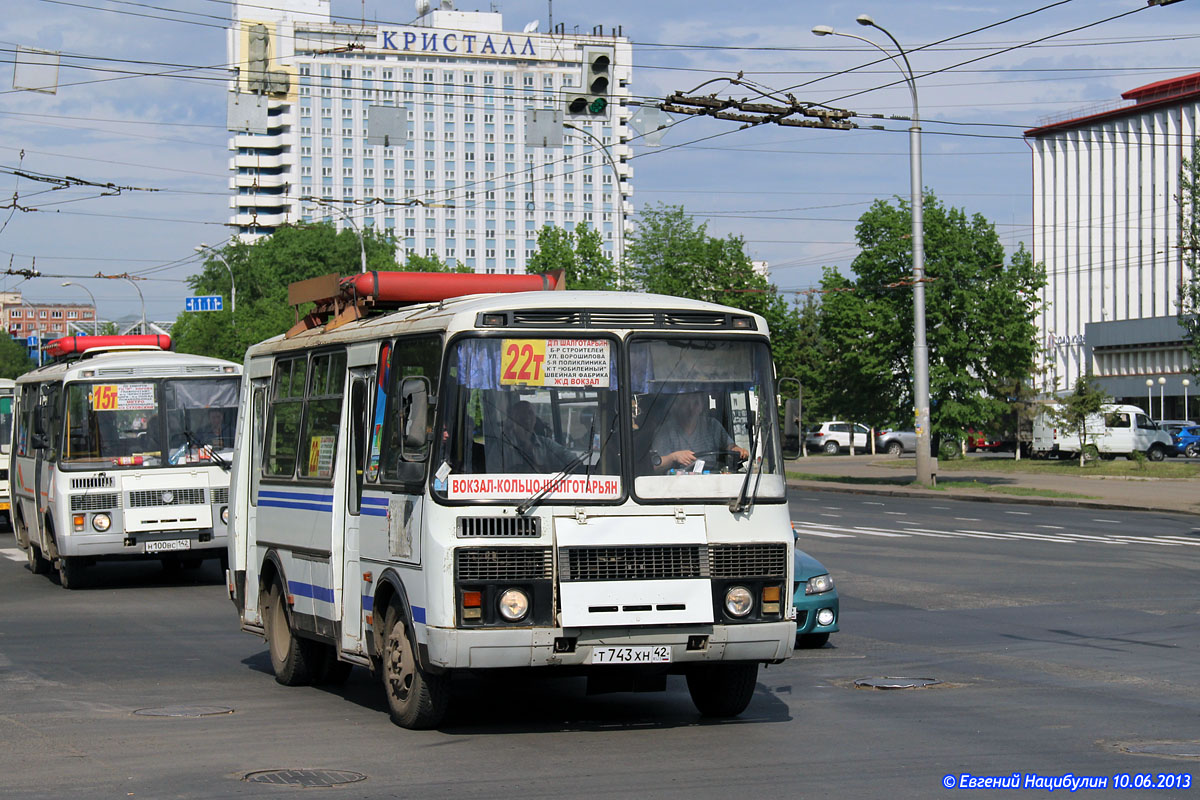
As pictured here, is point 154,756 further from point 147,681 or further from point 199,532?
point 199,532

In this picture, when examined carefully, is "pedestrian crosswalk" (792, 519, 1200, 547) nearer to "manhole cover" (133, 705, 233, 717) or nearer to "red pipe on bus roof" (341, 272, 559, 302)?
"red pipe on bus roof" (341, 272, 559, 302)

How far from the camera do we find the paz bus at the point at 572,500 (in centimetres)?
844

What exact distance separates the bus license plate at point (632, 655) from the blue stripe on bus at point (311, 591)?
2475mm

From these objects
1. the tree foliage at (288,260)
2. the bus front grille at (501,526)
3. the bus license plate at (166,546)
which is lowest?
the bus license plate at (166,546)

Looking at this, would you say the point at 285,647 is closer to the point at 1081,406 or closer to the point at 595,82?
the point at 595,82

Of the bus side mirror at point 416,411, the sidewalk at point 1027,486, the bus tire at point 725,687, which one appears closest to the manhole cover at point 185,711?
the bus side mirror at point 416,411

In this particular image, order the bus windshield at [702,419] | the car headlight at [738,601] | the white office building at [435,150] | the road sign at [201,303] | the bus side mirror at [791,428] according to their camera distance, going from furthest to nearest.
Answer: the white office building at [435,150], the road sign at [201,303], the bus side mirror at [791,428], the bus windshield at [702,419], the car headlight at [738,601]

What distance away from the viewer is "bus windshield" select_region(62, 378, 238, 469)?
1925cm

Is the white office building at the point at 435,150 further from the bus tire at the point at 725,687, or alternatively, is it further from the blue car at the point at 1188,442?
the bus tire at the point at 725,687

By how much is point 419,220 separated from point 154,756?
157 m

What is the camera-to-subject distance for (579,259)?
63219 millimetres

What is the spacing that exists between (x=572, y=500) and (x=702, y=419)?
964 mm

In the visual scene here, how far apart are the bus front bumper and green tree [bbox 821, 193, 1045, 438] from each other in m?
34.8

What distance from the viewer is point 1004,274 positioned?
1730 inches
